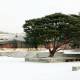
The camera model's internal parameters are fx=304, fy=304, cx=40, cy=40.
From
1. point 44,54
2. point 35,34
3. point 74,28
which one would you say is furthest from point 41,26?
point 44,54

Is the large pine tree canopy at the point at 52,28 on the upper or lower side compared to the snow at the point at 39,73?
upper

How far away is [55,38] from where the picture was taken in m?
31.3

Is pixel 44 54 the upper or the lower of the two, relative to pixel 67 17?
lower

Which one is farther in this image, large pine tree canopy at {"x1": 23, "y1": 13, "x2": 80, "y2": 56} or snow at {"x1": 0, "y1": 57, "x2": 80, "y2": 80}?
large pine tree canopy at {"x1": 23, "y1": 13, "x2": 80, "y2": 56}

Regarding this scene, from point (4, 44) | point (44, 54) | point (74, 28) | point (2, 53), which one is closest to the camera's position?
point (74, 28)

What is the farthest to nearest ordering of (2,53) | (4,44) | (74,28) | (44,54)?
(4,44) < (2,53) < (44,54) < (74,28)

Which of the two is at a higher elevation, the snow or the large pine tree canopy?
the large pine tree canopy

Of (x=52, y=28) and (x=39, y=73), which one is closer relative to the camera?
(x=39, y=73)

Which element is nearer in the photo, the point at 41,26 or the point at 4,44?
the point at 41,26

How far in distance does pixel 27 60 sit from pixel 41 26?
3.78 m

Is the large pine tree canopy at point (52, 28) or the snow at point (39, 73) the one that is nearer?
the snow at point (39, 73)

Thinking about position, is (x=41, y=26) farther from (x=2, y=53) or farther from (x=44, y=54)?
(x=2, y=53)

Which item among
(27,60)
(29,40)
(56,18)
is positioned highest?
(56,18)

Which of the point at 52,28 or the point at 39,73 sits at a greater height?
the point at 52,28
